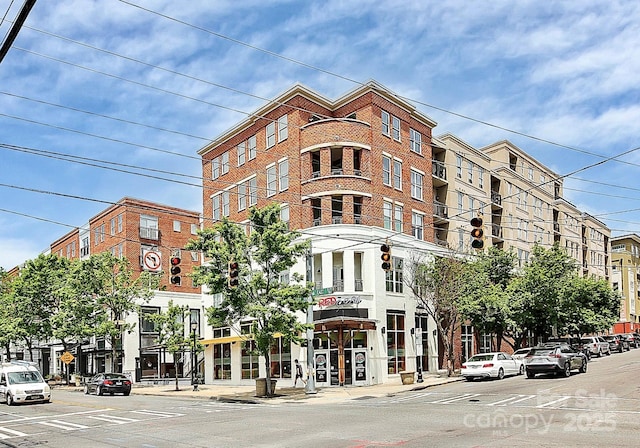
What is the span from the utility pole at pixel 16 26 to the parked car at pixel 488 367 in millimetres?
32664

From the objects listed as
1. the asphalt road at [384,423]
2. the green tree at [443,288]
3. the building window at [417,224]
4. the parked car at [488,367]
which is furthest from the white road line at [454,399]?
the building window at [417,224]

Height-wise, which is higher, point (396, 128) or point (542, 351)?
point (396, 128)

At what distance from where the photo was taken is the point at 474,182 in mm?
58375

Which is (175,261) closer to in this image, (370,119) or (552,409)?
(552,409)

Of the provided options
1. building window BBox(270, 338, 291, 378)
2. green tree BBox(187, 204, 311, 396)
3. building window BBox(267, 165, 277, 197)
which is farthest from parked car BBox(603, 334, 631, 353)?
green tree BBox(187, 204, 311, 396)

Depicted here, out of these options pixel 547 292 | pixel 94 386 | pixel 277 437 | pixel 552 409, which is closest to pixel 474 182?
pixel 547 292

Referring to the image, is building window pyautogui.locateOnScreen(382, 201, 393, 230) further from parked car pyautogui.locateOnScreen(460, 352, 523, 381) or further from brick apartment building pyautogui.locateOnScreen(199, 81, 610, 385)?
parked car pyautogui.locateOnScreen(460, 352, 523, 381)

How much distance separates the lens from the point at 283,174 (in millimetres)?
46625

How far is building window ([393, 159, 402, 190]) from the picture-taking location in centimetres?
4670

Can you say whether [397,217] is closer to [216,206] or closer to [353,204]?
[353,204]

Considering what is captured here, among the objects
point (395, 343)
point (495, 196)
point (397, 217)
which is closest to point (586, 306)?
point (495, 196)

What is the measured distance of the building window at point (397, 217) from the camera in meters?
46.1

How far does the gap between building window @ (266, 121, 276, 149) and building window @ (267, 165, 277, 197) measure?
5.91ft

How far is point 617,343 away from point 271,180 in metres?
38.9
